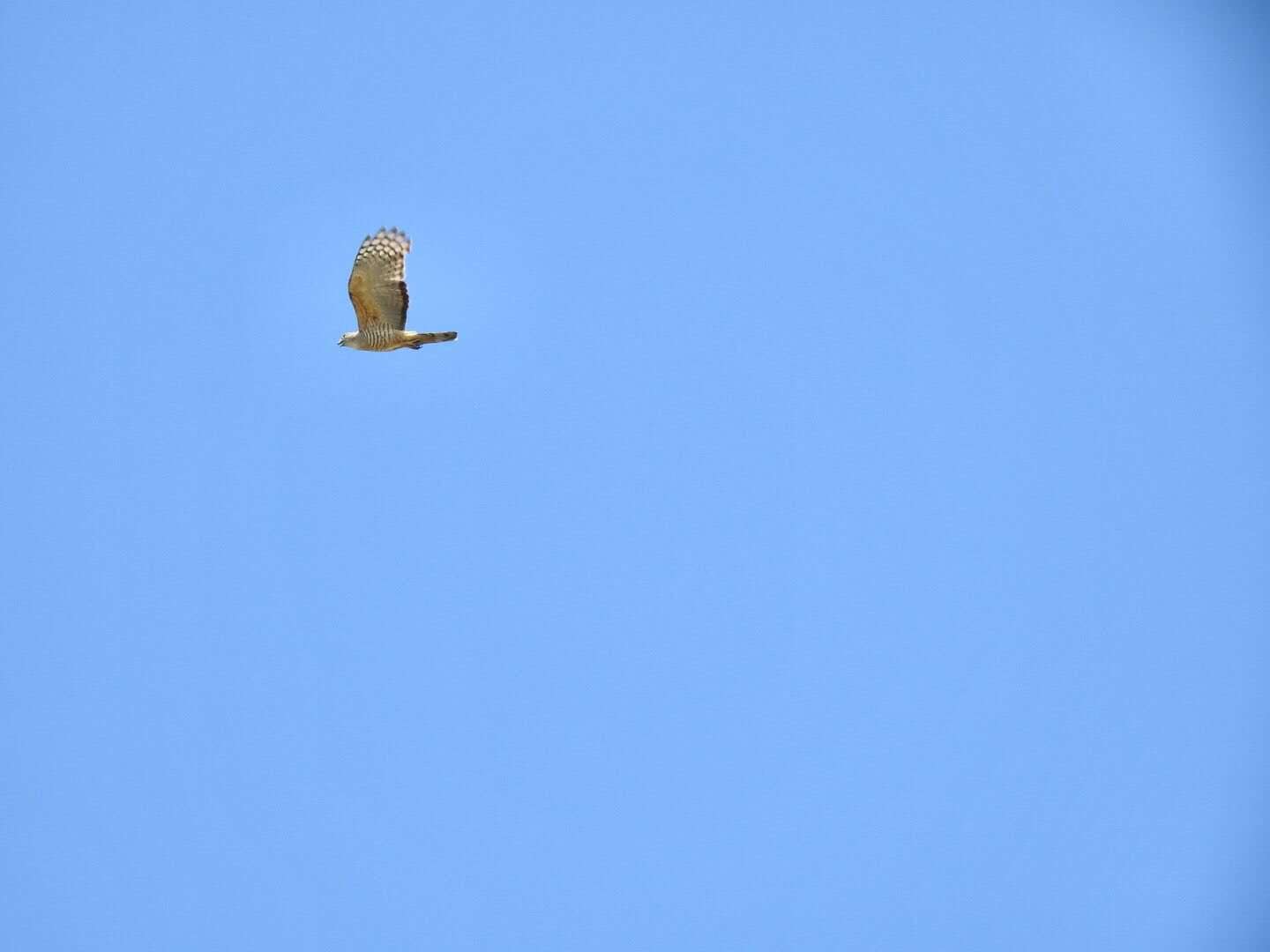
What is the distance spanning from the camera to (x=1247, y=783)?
59.3m

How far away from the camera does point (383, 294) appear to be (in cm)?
1617

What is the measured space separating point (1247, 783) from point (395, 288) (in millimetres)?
58079

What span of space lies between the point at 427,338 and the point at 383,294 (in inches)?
33.1

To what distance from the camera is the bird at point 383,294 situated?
16016 millimetres

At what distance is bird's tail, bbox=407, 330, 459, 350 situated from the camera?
52.5ft

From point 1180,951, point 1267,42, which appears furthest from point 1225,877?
point 1267,42

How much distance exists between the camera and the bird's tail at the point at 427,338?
631 inches

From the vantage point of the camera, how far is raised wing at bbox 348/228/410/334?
15992mm

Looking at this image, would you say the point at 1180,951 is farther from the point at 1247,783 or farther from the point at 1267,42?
the point at 1267,42

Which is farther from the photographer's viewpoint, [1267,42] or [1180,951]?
[1180,951]

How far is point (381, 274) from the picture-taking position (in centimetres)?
1609

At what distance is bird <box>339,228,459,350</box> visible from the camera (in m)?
16.0

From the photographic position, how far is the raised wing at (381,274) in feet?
52.5

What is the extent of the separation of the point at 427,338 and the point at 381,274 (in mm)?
1055
